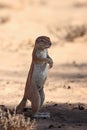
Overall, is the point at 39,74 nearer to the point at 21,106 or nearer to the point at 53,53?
the point at 21,106

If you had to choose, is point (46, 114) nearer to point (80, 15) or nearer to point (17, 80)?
point (17, 80)

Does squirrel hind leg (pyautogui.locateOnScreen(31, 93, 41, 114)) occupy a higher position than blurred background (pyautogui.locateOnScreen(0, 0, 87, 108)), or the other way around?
blurred background (pyautogui.locateOnScreen(0, 0, 87, 108))

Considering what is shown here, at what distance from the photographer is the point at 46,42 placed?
9.11 meters

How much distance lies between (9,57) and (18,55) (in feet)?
1.37

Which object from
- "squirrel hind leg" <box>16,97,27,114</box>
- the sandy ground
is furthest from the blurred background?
"squirrel hind leg" <box>16,97,27,114</box>

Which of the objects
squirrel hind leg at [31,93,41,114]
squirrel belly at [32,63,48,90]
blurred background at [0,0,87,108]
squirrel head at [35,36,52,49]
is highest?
blurred background at [0,0,87,108]

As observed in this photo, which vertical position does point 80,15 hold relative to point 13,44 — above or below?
above

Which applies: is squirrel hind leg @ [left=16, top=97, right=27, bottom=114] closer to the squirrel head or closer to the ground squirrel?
the ground squirrel

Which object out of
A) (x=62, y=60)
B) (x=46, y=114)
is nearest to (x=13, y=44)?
(x=62, y=60)

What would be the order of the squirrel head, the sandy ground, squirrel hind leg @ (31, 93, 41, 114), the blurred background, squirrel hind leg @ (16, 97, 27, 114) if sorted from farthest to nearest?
the blurred background, the sandy ground, squirrel hind leg @ (16, 97, 27, 114), squirrel hind leg @ (31, 93, 41, 114), the squirrel head

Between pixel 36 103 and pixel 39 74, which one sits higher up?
pixel 39 74

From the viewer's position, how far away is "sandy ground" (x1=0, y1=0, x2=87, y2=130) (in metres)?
10.2

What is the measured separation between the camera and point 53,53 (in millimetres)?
17797

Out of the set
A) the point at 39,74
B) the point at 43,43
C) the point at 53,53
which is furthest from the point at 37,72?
the point at 53,53
